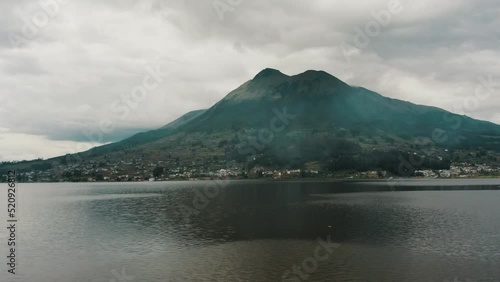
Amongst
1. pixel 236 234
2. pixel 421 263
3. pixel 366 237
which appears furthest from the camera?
pixel 236 234

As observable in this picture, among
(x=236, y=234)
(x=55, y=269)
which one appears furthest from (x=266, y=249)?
(x=55, y=269)

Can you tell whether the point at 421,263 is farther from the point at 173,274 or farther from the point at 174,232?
the point at 174,232

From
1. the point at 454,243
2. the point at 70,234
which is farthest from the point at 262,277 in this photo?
the point at 70,234

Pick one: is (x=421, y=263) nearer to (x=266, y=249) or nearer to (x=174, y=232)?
(x=266, y=249)

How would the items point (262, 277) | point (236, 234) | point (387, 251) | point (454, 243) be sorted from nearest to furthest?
point (262, 277)
point (387, 251)
point (454, 243)
point (236, 234)

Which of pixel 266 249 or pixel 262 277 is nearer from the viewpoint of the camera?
pixel 262 277

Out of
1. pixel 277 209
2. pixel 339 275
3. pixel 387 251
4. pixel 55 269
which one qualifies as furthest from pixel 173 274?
pixel 277 209

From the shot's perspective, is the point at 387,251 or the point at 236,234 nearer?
the point at 387,251

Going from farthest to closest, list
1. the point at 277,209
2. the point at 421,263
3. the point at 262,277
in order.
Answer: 1. the point at 277,209
2. the point at 421,263
3. the point at 262,277

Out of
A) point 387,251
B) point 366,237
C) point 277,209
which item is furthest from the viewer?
point 277,209
